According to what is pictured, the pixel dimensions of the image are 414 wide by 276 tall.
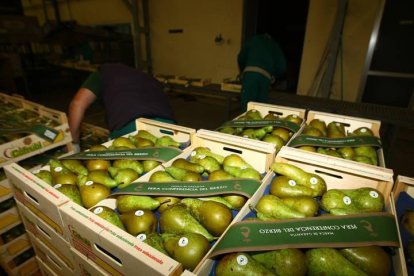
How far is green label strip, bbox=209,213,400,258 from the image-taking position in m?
0.81

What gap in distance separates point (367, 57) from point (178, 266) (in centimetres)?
606

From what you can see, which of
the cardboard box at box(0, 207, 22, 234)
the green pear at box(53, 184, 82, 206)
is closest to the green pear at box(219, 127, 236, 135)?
the green pear at box(53, 184, 82, 206)

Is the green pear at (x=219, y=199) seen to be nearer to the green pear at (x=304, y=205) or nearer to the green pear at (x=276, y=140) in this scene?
the green pear at (x=304, y=205)

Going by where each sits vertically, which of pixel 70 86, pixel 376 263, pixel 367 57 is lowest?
pixel 70 86

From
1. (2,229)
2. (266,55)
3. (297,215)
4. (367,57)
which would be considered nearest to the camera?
(297,215)

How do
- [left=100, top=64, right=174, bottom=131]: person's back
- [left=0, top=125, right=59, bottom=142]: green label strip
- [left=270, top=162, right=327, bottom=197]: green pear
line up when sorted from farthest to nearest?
1. [left=100, top=64, right=174, bottom=131]: person's back
2. [left=0, top=125, right=59, bottom=142]: green label strip
3. [left=270, top=162, right=327, bottom=197]: green pear

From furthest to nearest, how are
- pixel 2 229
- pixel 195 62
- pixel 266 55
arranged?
pixel 195 62, pixel 266 55, pixel 2 229

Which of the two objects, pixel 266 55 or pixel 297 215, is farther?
pixel 266 55

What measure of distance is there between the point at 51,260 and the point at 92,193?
602 mm

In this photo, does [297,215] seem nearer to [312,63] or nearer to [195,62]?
[312,63]

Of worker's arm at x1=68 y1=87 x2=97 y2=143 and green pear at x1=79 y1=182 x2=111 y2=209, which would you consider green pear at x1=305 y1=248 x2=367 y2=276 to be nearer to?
green pear at x1=79 y1=182 x2=111 y2=209

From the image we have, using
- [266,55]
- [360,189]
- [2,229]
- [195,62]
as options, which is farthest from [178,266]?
[195,62]

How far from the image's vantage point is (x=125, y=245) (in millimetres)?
792

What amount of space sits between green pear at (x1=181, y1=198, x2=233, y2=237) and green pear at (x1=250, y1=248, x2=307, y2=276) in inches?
7.0
